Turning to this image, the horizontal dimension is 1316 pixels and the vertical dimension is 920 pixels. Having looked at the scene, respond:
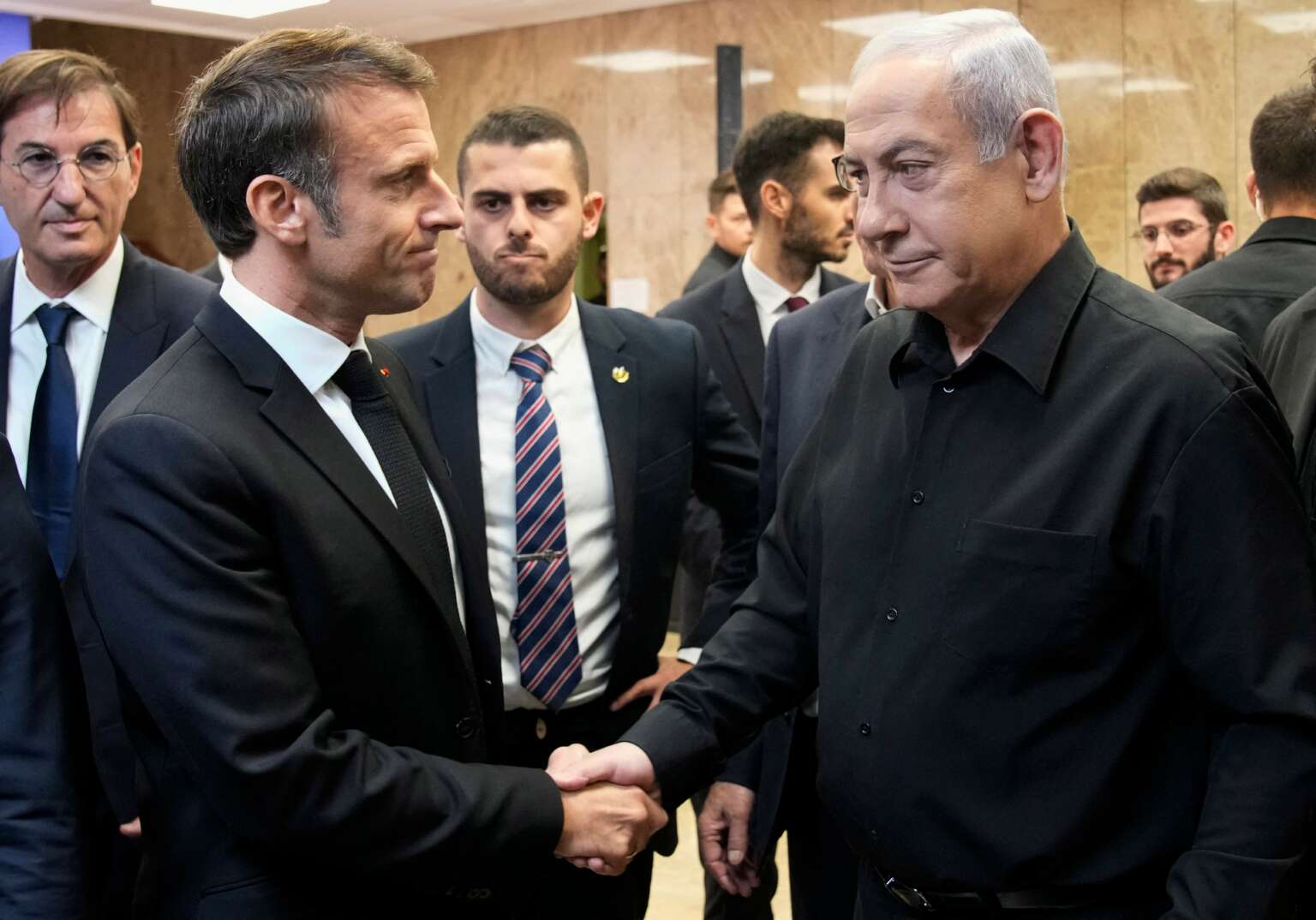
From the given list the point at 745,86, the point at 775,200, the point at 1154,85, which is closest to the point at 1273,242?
the point at 775,200

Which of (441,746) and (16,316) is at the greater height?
(16,316)

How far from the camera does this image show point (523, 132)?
3076 mm

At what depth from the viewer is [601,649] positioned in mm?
2824

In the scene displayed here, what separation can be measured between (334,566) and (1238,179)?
7.87m

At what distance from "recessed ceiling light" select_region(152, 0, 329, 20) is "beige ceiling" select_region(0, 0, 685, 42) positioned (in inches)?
4.4

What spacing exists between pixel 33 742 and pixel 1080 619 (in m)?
1.36

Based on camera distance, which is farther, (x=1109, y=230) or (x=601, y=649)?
(x=1109, y=230)

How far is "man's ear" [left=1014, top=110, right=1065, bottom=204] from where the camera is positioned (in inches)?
73.6

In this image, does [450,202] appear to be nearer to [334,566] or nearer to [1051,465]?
[334,566]

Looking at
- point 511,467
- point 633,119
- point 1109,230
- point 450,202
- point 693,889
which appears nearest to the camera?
point 450,202

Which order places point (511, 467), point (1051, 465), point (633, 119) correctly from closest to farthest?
point (1051, 465) < point (511, 467) < point (633, 119)

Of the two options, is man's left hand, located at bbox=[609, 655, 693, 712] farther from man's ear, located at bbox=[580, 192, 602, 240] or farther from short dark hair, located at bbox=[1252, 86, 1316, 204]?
short dark hair, located at bbox=[1252, 86, 1316, 204]

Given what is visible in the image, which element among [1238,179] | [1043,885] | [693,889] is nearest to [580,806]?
[1043,885]

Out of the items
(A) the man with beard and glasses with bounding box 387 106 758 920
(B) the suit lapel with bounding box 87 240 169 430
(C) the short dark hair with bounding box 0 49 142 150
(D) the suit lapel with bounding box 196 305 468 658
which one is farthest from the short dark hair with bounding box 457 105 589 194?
(D) the suit lapel with bounding box 196 305 468 658
